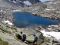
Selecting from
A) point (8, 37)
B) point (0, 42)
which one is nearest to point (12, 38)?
point (8, 37)

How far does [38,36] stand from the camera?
34781 millimetres

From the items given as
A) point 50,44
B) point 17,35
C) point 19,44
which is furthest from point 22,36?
point 50,44

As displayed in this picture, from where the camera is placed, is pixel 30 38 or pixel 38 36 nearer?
pixel 30 38

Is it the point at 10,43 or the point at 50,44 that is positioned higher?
the point at 10,43

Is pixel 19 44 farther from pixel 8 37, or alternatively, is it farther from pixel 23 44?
pixel 8 37

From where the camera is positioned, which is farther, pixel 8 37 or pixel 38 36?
pixel 38 36

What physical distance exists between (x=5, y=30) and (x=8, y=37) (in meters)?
4.08

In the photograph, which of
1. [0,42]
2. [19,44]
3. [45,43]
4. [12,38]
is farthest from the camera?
[45,43]

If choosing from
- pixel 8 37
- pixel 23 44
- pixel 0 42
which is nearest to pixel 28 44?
pixel 23 44

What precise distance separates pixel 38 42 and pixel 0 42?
764 centimetres

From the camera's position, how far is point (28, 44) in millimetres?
31734

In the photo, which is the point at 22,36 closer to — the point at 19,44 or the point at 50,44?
the point at 19,44

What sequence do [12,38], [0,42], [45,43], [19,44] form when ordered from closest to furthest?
[0,42]
[19,44]
[12,38]
[45,43]

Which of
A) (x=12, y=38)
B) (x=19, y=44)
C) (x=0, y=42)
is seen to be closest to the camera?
(x=0, y=42)
